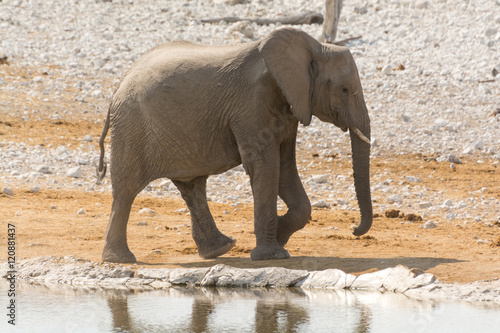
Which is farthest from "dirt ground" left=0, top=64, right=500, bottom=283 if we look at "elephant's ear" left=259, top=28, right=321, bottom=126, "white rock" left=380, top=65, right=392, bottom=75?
"white rock" left=380, top=65, right=392, bottom=75

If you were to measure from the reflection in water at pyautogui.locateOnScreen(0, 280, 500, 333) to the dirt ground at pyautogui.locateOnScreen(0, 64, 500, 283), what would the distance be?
77cm

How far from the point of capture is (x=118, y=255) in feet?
29.1

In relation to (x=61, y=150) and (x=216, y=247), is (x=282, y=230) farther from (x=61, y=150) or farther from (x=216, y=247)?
(x=61, y=150)

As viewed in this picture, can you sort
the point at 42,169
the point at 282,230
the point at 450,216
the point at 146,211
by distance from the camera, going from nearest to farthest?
the point at 282,230 < the point at 450,216 < the point at 146,211 < the point at 42,169

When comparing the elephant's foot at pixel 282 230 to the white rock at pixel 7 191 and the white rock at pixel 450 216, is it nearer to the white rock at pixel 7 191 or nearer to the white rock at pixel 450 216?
the white rock at pixel 450 216

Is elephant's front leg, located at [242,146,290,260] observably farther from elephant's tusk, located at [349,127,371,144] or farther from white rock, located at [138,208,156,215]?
white rock, located at [138,208,156,215]

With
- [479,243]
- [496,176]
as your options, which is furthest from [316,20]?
[479,243]

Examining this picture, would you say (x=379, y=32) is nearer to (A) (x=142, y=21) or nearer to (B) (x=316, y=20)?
(B) (x=316, y=20)

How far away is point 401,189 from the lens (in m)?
12.5

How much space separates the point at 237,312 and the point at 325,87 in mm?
2450

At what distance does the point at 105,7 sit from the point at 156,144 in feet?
44.9

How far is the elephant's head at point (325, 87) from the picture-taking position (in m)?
8.22

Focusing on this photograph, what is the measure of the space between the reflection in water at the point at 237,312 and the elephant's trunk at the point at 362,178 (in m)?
1.00

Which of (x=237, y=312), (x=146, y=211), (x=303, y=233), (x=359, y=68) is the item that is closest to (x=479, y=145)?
(x=359, y=68)
